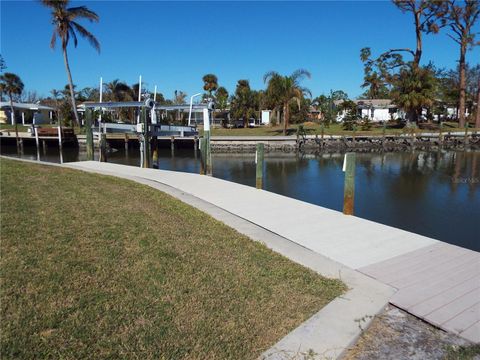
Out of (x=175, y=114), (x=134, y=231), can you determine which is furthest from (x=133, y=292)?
(x=175, y=114)

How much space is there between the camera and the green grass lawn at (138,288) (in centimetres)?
308

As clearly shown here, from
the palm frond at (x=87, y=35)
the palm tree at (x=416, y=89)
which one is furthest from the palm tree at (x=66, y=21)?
the palm tree at (x=416, y=89)

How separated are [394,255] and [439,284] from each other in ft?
3.34

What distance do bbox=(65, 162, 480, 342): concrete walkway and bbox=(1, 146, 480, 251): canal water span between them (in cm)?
350

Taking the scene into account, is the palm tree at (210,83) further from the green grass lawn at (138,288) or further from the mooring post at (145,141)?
the green grass lawn at (138,288)

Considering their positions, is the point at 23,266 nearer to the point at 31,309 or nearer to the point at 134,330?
the point at 31,309

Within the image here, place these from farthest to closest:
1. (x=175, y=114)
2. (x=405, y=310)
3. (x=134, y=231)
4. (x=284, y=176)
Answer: (x=175, y=114)
(x=284, y=176)
(x=134, y=231)
(x=405, y=310)

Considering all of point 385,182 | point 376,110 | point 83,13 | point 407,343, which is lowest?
point 385,182

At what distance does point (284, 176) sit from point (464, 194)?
871 cm

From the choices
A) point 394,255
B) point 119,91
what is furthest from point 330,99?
point 394,255

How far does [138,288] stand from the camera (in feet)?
12.8

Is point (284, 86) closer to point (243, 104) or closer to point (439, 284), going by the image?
point (243, 104)

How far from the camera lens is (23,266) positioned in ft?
13.5

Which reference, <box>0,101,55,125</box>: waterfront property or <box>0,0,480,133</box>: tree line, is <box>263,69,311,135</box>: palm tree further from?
<box>0,101,55,125</box>: waterfront property
